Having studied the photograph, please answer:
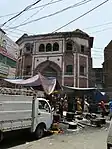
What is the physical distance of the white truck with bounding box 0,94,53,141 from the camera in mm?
10656

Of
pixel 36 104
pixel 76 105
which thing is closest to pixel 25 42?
pixel 76 105

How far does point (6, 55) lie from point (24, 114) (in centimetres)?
871

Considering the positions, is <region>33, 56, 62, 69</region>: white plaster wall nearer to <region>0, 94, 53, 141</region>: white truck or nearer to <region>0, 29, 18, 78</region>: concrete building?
<region>0, 29, 18, 78</region>: concrete building

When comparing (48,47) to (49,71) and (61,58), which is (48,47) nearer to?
(61,58)

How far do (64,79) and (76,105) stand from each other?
12813mm

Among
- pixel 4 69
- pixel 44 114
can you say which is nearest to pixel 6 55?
pixel 4 69

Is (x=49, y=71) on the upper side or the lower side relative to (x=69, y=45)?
lower

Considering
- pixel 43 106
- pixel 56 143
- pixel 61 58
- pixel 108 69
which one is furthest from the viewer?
pixel 108 69

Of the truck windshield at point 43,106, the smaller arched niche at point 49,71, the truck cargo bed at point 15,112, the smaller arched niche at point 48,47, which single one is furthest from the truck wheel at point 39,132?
the smaller arched niche at point 48,47

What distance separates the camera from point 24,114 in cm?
1187

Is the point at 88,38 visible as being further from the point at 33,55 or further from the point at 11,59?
the point at 11,59

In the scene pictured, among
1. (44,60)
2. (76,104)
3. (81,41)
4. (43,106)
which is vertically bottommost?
(43,106)

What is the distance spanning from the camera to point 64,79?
1515 inches

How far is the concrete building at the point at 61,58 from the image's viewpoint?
38.6 meters
